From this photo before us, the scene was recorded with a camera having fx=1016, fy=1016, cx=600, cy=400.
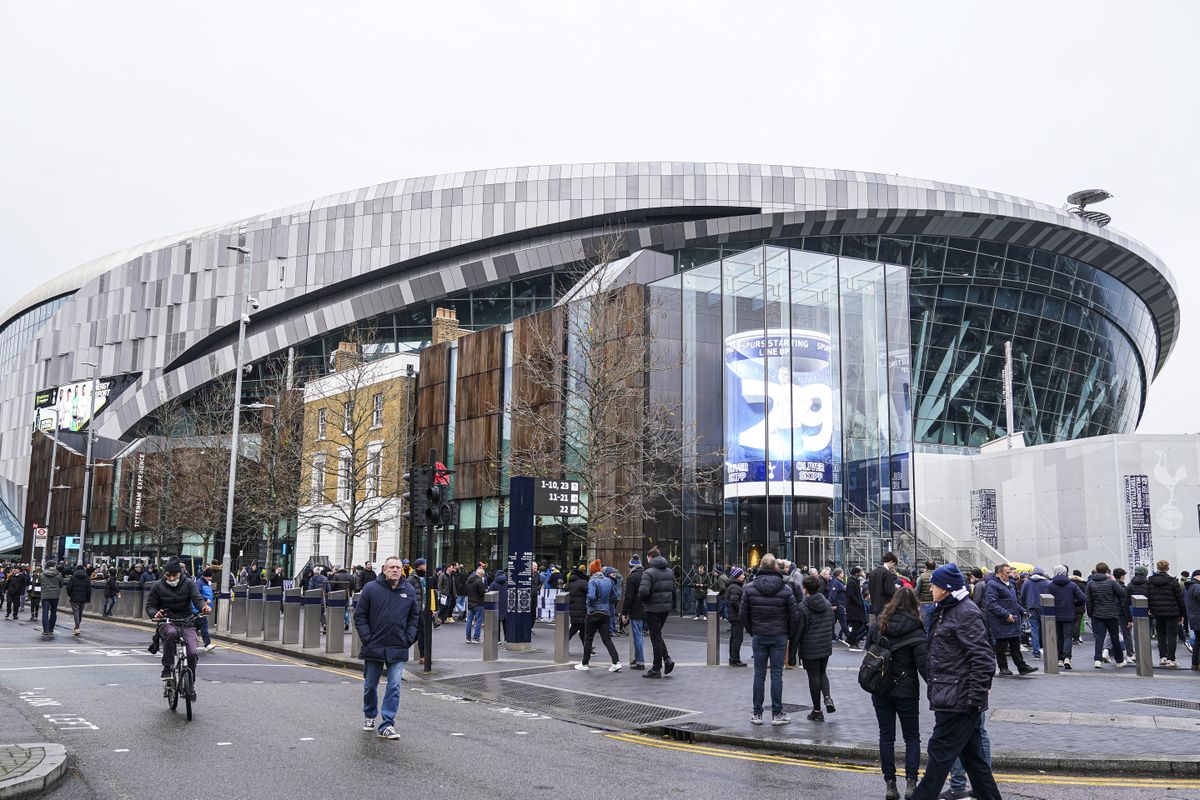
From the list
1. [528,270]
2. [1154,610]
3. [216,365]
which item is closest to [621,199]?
[528,270]

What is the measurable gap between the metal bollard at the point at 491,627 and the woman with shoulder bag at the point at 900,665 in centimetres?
1096

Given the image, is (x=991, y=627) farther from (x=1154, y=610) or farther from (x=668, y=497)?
(x=668, y=497)

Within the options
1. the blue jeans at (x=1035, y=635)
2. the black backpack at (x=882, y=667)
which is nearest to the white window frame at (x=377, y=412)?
the blue jeans at (x=1035, y=635)

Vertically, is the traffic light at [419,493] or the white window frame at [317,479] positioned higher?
the white window frame at [317,479]

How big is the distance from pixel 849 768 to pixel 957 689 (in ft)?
9.68

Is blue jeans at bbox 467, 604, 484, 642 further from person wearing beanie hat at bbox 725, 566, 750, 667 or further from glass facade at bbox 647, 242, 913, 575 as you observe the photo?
glass facade at bbox 647, 242, 913, 575

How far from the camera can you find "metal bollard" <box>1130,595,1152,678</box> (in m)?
15.5

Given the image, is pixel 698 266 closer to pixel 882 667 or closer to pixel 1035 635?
pixel 1035 635

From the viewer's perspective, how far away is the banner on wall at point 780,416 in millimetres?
33031

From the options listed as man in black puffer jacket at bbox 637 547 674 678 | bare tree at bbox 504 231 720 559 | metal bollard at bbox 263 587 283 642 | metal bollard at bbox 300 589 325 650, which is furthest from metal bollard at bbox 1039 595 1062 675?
metal bollard at bbox 263 587 283 642

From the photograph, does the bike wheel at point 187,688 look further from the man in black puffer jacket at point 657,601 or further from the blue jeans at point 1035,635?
the blue jeans at point 1035,635

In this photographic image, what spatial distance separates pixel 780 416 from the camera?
108ft

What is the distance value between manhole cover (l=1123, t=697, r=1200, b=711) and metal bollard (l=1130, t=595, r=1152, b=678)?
7.97 feet

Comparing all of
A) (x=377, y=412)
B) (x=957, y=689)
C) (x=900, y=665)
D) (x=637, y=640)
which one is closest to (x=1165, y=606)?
(x=637, y=640)
